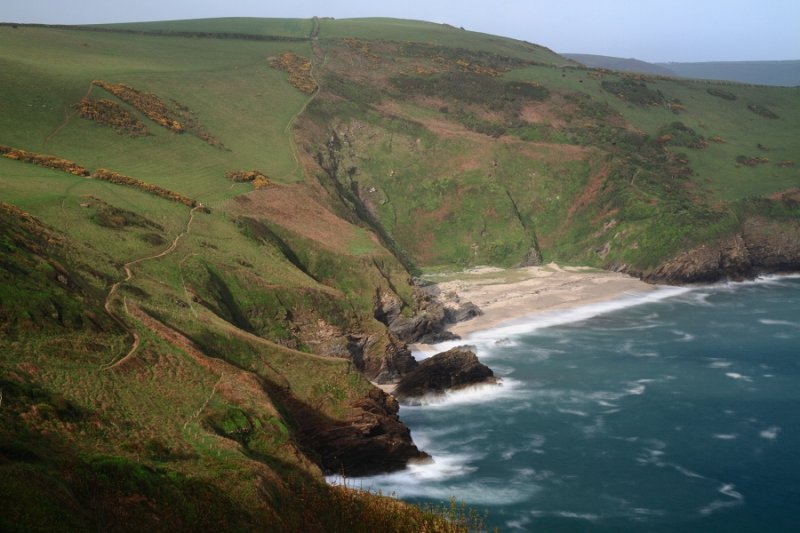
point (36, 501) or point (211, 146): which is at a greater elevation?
point (211, 146)

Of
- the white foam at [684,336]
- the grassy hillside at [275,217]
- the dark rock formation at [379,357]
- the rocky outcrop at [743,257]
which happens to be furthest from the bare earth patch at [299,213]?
the rocky outcrop at [743,257]

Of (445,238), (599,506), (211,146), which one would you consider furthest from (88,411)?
(445,238)

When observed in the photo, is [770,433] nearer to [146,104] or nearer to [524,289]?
[524,289]

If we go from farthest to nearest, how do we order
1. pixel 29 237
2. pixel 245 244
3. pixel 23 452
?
pixel 245 244
pixel 29 237
pixel 23 452

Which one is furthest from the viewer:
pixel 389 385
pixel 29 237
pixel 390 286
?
pixel 390 286

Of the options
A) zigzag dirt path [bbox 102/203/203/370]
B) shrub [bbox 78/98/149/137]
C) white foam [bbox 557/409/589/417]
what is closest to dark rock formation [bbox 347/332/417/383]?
white foam [bbox 557/409/589/417]

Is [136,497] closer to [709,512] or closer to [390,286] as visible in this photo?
[709,512]
